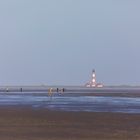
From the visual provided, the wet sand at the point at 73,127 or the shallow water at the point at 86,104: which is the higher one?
the shallow water at the point at 86,104

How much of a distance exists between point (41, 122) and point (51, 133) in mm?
8118

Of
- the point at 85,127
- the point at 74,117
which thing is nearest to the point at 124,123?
the point at 85,127

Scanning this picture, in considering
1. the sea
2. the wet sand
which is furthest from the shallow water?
the wet sand

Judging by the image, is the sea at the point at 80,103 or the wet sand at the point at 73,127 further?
the sea at the point at 80,103

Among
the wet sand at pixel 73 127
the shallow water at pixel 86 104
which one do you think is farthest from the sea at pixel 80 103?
the wet sand at pixel 73 127

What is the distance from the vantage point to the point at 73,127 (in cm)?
3700

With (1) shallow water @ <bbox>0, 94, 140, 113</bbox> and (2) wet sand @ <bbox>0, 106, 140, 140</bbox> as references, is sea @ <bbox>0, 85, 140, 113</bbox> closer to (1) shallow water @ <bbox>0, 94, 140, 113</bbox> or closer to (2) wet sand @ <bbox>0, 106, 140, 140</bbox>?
(1) shallow water @ <bbox>0, 94, 140, 113</bbox>

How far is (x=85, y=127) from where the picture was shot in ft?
122

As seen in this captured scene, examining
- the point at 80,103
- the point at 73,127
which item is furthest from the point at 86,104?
the point at 73,127

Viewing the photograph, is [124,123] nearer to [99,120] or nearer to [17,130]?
[99,120]

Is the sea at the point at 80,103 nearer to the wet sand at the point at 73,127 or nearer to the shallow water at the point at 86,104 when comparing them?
the shallow water at the point at 86,104

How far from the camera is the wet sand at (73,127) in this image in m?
31.1

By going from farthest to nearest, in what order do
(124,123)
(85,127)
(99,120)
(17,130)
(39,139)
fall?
(99,120)
(124,123)
(85,127)
(17,130)
(39,139)

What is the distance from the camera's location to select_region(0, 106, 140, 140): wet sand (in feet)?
102
